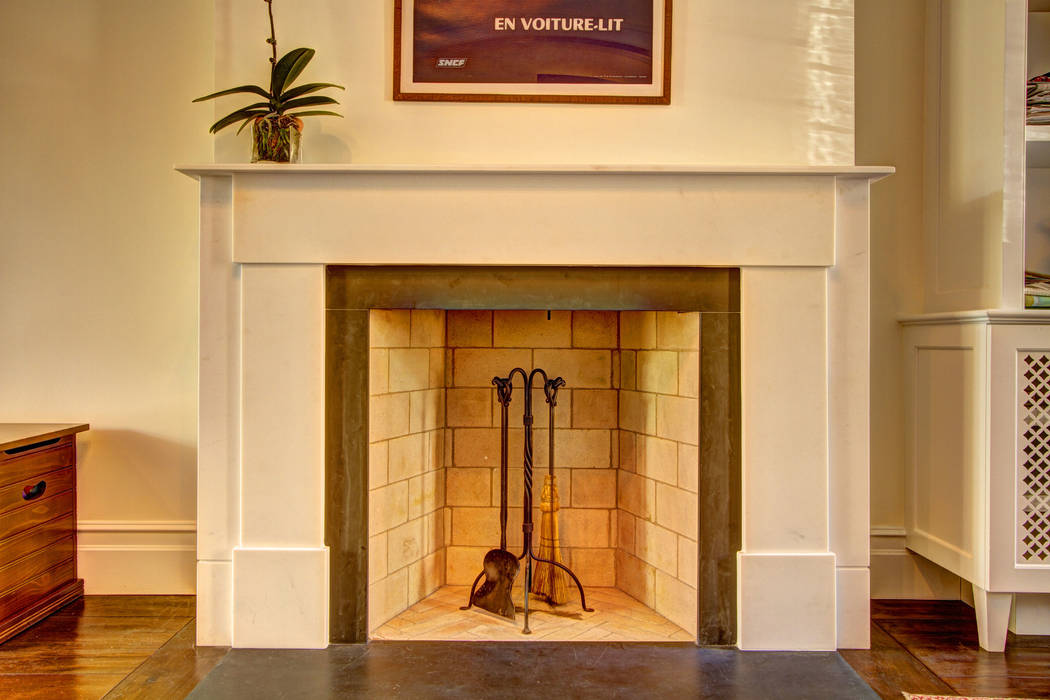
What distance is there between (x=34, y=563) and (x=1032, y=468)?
302cm

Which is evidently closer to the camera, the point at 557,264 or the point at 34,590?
the point at 557,264

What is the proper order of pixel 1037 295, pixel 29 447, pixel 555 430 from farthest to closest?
pixel 555 430 < pixel 29 447 < pixel 1037 295

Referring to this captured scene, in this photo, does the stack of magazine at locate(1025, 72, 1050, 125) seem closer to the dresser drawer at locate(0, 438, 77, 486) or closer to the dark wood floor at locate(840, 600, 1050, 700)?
the dark wood floor at locate(840, 600, 1050, 700)

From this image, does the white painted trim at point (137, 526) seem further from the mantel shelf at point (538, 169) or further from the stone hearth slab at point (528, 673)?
the mantel shelf at point (538, 169)

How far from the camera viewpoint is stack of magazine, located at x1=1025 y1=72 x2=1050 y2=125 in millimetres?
2160

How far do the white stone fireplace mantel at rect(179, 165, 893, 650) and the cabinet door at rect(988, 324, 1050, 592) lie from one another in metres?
0.38

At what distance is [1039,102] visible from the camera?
2.17m

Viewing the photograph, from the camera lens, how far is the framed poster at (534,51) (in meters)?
2.11

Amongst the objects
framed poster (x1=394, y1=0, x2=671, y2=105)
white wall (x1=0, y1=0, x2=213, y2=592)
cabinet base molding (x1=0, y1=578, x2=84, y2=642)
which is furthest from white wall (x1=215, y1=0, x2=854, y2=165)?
cabinet base molding (x1=0, y1=578, x2=84, y2=642)

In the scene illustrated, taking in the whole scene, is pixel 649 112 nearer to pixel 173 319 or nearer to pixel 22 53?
pixel 173 319

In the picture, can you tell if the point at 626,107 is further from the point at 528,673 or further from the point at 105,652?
the point at 105,652

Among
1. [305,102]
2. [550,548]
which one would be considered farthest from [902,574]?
[305,102]

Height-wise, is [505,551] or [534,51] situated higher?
[534,51]

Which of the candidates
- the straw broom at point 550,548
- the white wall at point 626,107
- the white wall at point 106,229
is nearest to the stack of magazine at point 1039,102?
the white wall at point 626,107
